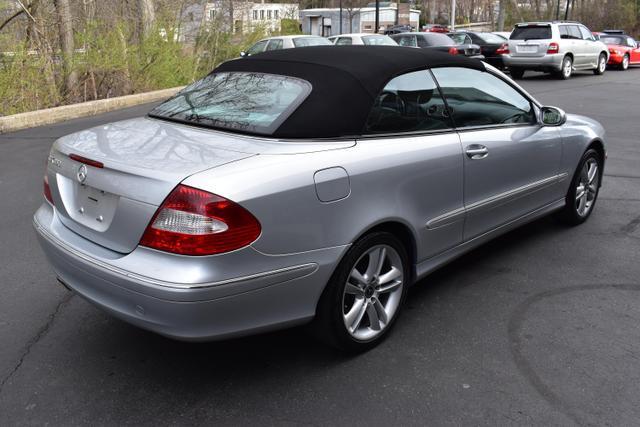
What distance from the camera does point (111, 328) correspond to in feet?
11.7

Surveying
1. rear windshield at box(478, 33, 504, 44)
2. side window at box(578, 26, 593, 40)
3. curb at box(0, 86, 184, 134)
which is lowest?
curb at box(0, 86, 184, 134)

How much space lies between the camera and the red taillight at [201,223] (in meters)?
2.57

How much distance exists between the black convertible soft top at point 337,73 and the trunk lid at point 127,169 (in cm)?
15

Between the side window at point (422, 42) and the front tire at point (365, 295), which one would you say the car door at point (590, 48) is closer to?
the side window at point (422, 42)

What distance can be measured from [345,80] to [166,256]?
1387 millimetres

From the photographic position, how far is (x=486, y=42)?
79.0 feet

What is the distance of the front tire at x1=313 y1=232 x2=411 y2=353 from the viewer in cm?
303

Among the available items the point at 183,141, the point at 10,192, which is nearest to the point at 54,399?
the point at 183,141

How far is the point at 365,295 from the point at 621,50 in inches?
982

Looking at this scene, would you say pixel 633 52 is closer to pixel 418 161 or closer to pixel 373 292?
pixel 418 161

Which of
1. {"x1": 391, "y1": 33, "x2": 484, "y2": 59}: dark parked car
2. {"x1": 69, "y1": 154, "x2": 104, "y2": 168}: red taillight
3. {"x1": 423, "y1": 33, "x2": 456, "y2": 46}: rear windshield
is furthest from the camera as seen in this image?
{"x1": 423, "y1": 33, "x2": 456, "y2": 46}: rear windshield

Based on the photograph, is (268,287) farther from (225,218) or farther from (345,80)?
(345,80)

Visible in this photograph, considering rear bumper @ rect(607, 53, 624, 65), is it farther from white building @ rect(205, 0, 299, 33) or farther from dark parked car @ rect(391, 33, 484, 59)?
white building @ rect(205, 0, 299, 33)

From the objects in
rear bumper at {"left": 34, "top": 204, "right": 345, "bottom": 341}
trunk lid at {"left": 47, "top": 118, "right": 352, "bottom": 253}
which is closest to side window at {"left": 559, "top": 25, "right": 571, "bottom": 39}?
trunk lid at {"left": 47, "top": 118, "right": 352, "bottom": 253}
